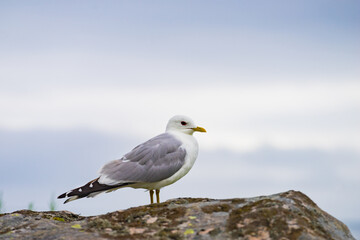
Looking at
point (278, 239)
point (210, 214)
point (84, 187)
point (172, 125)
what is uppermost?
point (172, 125)

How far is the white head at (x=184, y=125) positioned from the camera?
11211 mm

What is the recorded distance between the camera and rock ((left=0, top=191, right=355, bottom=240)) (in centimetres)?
612

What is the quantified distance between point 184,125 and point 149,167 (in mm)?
1490

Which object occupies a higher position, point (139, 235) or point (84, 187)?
point (84, 187)

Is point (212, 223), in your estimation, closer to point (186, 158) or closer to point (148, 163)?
point (148, 163)

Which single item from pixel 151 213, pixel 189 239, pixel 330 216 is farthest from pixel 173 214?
pixel 330 216

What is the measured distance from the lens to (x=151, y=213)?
6984 millimetres

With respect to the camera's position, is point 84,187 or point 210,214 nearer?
point 210,214

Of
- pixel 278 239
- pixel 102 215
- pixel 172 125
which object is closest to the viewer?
pixel 278 239

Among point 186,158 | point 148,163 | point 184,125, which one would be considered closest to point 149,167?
point 148,163

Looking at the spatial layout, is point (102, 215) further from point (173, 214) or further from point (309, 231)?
point (309, 231)

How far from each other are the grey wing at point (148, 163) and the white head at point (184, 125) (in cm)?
57

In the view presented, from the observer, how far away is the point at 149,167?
33.4 feet

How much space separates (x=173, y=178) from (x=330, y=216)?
12.1 ft
